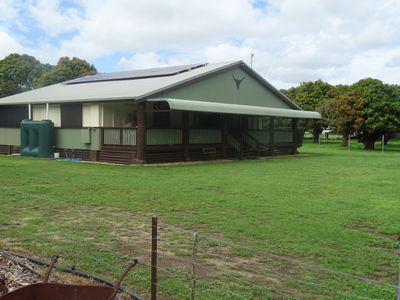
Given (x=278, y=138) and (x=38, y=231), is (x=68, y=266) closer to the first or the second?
(x=38, y=231)

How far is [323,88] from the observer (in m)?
47.6

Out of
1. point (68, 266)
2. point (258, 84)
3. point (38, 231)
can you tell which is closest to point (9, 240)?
point (38, 231)

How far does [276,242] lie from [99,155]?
13.4 metres

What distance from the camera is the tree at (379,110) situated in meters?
33.0

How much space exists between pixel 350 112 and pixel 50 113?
2214cm

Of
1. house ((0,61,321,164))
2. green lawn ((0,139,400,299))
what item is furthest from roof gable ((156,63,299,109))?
green lawn ((0,139,400,299))

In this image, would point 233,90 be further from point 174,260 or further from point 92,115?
point 174,260

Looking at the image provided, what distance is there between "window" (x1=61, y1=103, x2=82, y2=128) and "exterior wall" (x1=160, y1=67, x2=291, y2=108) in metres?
4.16

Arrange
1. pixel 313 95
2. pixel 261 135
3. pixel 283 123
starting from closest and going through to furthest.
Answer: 1. pixel 261 135
2. pixel 283 123
3. pixel 313 95

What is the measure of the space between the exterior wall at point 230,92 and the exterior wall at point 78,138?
3.24 metres

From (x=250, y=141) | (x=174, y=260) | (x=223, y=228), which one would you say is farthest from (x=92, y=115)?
(x=174, y=260)

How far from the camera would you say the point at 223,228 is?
6906 mm

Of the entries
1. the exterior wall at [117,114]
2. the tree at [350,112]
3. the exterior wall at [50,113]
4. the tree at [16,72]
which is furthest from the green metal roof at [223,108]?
the tree at [16,72]

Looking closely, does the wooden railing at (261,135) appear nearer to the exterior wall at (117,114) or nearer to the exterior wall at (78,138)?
the exterior wall at (117,114)
